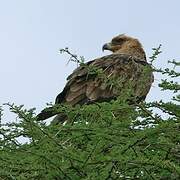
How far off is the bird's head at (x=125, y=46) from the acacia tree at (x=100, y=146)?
666 cm

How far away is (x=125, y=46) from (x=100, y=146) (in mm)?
7716

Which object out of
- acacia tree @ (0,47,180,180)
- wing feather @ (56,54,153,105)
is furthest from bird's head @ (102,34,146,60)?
acacia tree @ (0,47,180,180)

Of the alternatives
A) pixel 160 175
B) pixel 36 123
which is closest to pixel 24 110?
pixel 36 123

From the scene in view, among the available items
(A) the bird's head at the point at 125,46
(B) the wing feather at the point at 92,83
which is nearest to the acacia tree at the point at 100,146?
(B) the wing feather at the point at 92,83

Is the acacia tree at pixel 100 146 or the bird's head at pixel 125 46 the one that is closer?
the acacia tree at pixel 100 146

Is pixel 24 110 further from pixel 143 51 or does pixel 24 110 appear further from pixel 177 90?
pixel 143 51

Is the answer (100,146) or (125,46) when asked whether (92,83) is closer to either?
(125,46)

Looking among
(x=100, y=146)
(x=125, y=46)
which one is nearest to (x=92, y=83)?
(x=125, y=46)

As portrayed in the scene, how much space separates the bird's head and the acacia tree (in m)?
6.66

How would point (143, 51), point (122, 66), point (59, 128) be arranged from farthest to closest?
point (143, 51) → point (122, 66) → point (59, 128)

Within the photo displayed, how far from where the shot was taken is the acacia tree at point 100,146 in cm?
414

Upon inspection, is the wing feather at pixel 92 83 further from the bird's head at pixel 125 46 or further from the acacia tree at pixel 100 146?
the acacia tree at pixel 100 146

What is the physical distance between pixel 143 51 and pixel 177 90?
6.74 m

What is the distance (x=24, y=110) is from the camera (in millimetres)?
4348
